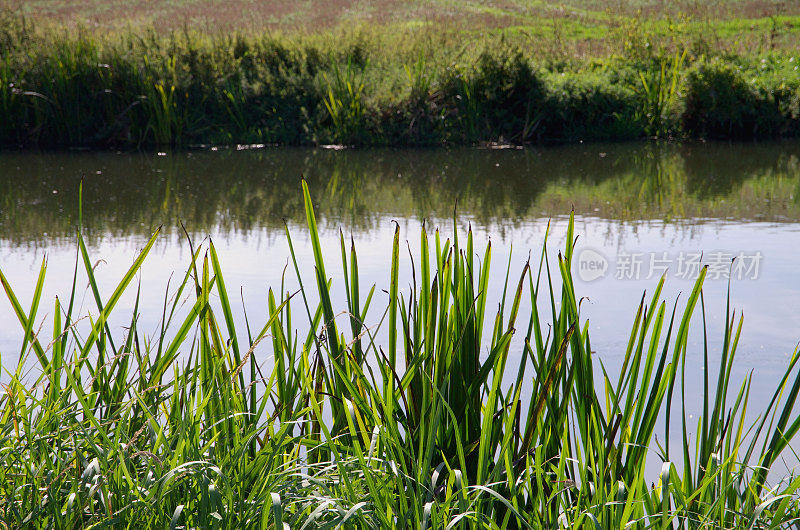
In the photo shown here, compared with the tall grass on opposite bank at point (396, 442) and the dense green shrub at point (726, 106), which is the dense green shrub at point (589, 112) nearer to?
the dense green shrub at point (726, 106)

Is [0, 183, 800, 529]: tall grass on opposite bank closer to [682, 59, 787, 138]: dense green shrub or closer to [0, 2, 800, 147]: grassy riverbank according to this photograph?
[0, 2, 800, 147]: grassy riverbank

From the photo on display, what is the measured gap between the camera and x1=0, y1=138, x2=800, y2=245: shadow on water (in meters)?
4.95

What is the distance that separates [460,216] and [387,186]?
1125 mm

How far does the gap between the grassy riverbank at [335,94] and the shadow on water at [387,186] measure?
50cm

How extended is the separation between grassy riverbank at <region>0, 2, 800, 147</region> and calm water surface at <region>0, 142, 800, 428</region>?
53 cm

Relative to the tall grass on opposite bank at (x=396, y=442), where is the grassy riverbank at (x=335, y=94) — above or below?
above

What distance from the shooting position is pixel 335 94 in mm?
8164

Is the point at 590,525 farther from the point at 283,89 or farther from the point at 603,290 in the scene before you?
the point at 283,89

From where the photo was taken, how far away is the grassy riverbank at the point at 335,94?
7.84 meters

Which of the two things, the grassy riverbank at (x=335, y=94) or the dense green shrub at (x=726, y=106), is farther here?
the dense green shrub at (x=726, y=106)

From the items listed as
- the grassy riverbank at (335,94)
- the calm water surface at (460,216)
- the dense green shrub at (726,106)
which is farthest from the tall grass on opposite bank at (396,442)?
the dense green shrub at (726,106)

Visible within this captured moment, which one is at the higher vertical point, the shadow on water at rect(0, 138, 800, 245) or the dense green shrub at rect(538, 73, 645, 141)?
the dense green shrub at rect(538, 73, 645, 141)

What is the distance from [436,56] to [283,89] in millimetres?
1691

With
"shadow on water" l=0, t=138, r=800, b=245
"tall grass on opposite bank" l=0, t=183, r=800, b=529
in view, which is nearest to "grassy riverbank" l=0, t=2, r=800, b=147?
"shadow on water" l=0, t=138, r=800, b=245
